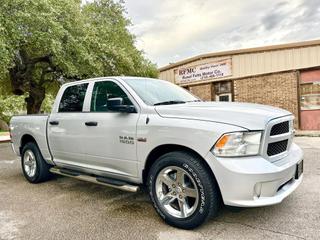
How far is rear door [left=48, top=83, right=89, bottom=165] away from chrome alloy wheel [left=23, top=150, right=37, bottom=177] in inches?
32.0

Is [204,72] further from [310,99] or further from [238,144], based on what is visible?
[238,144]

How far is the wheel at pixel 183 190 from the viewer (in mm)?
3203

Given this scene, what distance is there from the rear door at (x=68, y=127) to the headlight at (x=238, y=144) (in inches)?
90.7

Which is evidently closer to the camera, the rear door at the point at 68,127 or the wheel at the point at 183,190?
the wheel at the point at 183,190

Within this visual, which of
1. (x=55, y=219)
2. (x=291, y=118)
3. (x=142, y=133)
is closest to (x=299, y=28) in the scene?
(x=291, y=118)

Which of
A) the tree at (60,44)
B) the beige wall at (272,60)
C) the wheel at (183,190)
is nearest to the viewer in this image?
the wheel at (183,190)

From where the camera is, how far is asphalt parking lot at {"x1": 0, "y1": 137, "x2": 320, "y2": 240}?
3.29 metres

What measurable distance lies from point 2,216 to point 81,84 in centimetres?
229

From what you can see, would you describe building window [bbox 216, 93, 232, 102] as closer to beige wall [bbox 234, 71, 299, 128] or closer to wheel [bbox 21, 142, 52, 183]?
beige wall [bbox 234, 71, 299, 128]

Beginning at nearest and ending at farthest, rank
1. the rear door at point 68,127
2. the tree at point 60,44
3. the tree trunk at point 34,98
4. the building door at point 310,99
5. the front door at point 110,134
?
1. the front door at point 110,134
2. the rear door at point 68,127
3. the tree at point 60,44
4. the building door at point 310,99
5. the tree trunk at point 34,98

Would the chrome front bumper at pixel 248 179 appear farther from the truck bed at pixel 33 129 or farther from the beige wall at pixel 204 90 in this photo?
the beige wall at pixel 204 90

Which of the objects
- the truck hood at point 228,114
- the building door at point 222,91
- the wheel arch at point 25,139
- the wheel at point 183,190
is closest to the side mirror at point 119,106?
the truck hood at point 228,114

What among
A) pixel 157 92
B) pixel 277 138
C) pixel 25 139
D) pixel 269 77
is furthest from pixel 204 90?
pixel 277 138

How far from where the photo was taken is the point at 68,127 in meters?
4.77
